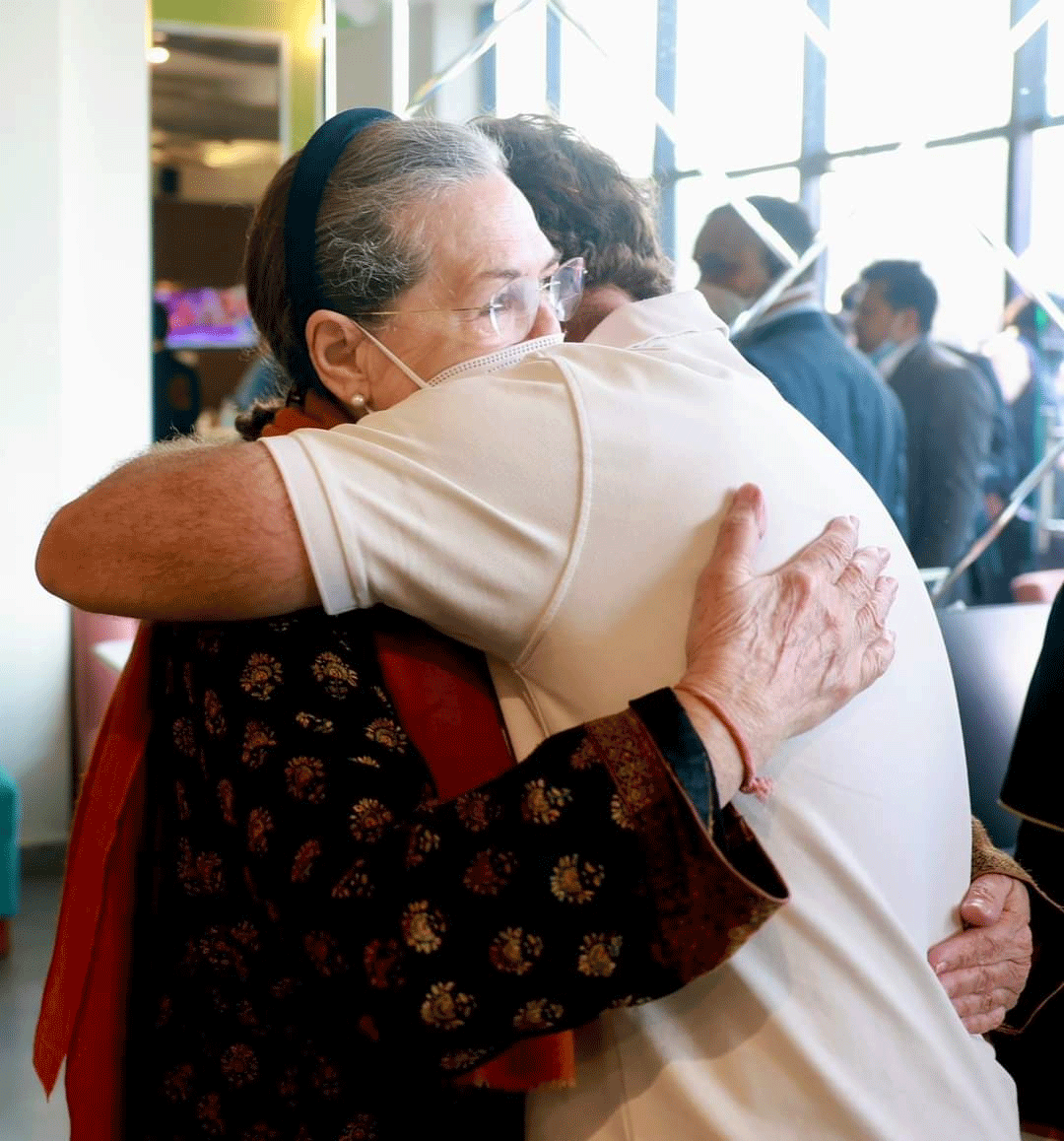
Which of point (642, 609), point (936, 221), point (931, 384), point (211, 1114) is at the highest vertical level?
point (936, 221)

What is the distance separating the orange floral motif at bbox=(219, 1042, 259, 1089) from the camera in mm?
1133

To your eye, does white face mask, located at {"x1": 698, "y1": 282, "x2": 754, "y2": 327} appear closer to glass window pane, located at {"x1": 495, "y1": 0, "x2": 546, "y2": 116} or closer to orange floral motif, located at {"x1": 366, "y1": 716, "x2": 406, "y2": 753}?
glass window pane, located at {"x1": 495, "y1": 0, "x2": 546, "y2": 116}

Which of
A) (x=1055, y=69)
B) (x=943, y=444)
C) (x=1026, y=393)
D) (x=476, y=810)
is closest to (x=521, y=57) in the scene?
(x=1055, y=69)

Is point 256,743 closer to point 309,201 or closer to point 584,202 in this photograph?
point 309,201

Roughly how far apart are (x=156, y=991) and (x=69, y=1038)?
0.33ft

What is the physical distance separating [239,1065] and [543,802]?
390 mm

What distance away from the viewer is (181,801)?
3.94 ft

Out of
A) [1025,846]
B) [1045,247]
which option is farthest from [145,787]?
[1045,247]

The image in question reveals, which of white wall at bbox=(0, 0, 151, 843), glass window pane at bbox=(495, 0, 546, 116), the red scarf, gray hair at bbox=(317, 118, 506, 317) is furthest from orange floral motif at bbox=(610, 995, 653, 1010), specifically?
glass window pane at bbox=(495, 0, 546, 116)

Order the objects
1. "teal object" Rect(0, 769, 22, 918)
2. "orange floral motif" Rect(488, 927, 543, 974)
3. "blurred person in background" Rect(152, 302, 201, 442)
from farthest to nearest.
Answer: "blurred person in background" Rect(152, 302, 201, 442)
"teal object" Rect(0, 769, 22, 918)
"orange floral motif" Rect(488, 927, 543, 974)

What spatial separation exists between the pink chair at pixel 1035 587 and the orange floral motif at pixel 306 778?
4213 mm

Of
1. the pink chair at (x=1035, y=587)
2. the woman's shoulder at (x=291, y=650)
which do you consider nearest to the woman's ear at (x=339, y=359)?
the woman's shoulder at (x=291, y=650)

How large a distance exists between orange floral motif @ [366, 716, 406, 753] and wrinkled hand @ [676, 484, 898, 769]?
0.22 metres

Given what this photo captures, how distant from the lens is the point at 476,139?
130cm
